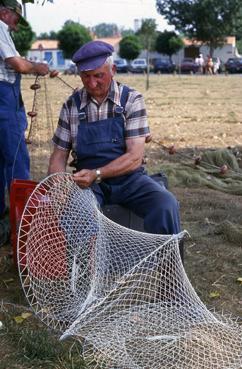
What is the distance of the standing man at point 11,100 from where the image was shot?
4277mm

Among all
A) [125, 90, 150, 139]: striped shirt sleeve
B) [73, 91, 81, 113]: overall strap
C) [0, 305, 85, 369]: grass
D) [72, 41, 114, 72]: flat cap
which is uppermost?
[72, 41, 114, 72]: flat cap

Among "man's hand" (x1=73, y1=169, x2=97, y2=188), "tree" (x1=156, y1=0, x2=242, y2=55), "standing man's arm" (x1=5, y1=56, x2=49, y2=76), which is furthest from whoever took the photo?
"tree" (x1=156, y1=0, x2=242, y2=55)

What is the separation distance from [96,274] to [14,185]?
819 mm

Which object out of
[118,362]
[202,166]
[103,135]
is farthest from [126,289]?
[202,166]

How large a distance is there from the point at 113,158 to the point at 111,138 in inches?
4.6

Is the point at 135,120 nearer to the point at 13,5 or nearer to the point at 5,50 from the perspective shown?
the point at 5,50

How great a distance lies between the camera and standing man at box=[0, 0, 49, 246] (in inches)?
168

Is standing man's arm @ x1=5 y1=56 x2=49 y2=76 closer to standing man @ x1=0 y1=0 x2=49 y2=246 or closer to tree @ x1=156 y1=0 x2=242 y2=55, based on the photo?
standing man @ x1=0 y1=0 x2=49 y2=246

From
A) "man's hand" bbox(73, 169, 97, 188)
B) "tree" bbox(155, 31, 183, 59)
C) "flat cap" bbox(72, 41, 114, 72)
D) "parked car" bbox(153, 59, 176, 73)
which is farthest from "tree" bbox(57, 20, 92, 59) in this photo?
"man's hand" bbox(73, 169, 97, 188)

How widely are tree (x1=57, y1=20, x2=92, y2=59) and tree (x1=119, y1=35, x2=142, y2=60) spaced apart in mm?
4912

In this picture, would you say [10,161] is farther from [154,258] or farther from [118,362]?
[118,362]

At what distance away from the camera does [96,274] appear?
3238mm

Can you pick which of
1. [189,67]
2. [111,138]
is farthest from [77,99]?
[189,67]

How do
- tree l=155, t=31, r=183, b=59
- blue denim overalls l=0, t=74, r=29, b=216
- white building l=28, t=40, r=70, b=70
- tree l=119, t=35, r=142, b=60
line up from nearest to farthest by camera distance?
blue denim overalls l=0, t=74, r=29, b=216
white building l=28, t=40, r=70, b=70
tree l=155, t=31, r=183, b=59
tree l=119, t=35, r=142, b=60
